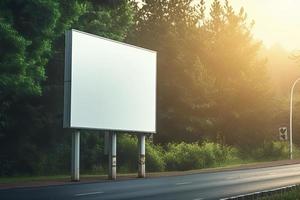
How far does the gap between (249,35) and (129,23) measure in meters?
24.4

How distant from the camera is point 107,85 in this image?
32.3 meters

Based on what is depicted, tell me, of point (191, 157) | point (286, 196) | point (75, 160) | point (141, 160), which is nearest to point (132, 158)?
point (191, 157)

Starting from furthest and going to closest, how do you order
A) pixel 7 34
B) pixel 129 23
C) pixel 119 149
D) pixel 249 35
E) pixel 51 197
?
pixel 249 35
pixel 129 23
pixel 119 149
pixel 7 34
pixel 51 197

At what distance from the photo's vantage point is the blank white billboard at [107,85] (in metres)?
30.2

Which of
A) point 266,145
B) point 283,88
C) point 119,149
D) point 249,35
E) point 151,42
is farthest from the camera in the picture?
point 283,88

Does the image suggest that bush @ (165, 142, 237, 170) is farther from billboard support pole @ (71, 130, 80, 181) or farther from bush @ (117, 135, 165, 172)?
billboard support pole @ (71, 130, 80, 181)

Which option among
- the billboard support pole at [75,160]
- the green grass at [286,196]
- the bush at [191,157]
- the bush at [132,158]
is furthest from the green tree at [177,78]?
the green grass at [286,196]

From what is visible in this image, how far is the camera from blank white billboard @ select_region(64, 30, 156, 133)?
30.2m

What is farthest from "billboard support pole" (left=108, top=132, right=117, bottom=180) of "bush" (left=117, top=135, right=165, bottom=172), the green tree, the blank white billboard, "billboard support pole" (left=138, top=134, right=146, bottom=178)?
the green tree

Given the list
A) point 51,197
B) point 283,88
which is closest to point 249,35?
point 51,197

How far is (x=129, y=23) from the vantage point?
4800cm

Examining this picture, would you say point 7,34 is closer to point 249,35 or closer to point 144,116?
point 144,116

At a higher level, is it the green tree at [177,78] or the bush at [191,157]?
the green tree at [177,78]

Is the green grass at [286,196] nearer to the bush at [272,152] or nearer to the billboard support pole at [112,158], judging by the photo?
the billboard support pole at [112,158]
